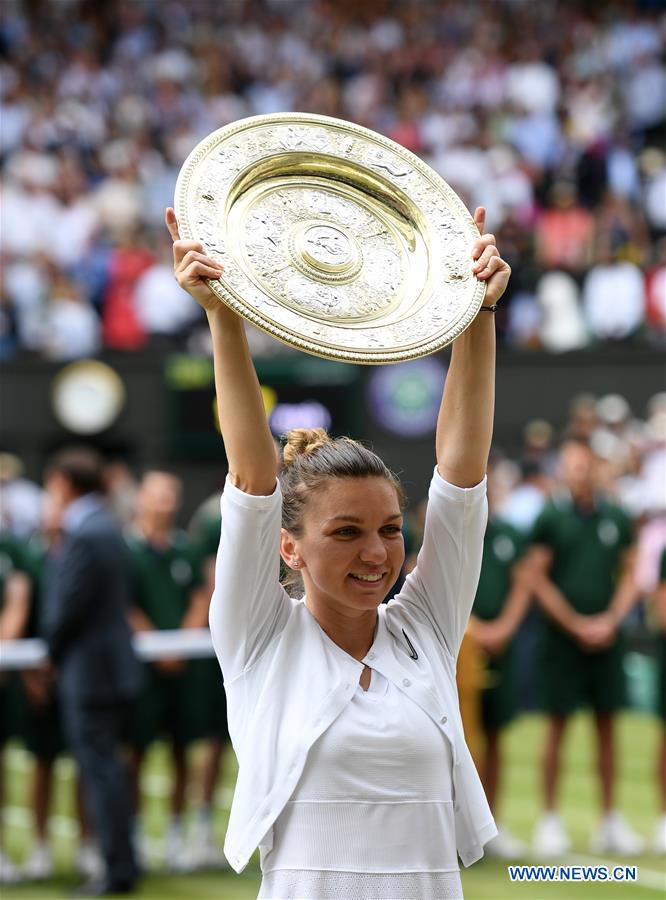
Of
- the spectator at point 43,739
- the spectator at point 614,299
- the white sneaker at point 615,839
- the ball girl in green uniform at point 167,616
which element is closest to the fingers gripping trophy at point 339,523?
the spectator at point 43,739

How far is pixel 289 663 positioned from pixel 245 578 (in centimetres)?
17

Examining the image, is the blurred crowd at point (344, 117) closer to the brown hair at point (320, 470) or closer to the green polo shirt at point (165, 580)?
the green polo shirt at point (165, 580)

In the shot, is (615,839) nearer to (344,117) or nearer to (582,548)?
(582,548)

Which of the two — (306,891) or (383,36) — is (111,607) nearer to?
(306,891)

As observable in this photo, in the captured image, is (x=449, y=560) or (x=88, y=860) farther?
(x=88, y=860)

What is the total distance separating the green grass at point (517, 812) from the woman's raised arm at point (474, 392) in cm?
367

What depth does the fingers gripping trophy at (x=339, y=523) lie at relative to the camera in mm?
2340

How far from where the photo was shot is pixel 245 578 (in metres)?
2.39

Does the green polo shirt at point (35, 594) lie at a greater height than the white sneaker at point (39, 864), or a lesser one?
greater

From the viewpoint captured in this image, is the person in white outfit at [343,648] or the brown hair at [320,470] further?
the brown hair at [320,470]

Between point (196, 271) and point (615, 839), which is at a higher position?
point (196, 271)

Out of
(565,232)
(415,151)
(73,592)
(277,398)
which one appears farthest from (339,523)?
(415,151)

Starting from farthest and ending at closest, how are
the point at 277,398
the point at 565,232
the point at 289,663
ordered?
1. the point at 565,232
2. the point at 277,398
3. the point at 289,663

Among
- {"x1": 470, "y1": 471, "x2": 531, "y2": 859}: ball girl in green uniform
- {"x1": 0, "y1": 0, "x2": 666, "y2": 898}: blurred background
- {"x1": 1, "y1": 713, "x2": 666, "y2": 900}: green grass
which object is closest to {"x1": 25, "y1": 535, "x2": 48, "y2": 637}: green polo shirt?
{"x1": 1, "y1": 713, "x2": 666, "y2": 900}: green grass
